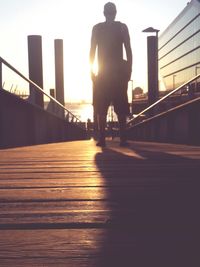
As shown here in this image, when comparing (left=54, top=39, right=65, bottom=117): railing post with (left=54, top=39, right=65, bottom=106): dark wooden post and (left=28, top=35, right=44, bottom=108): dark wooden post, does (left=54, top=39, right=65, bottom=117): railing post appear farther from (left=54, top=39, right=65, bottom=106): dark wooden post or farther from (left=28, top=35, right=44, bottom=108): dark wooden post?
(left=28, top=35, right=44, bottom=108): dark wooden post

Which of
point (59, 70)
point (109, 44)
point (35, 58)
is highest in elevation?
point (59, 70)

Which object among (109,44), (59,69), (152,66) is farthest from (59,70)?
(109,44)

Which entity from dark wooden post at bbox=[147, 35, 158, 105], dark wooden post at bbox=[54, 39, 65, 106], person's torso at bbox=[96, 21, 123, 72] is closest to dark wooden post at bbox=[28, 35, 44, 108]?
dark wooden post at bbox=[147, 35, 158, 105]

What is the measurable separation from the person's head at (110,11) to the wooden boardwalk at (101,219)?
11.0 ft

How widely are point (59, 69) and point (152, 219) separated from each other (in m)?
19.0

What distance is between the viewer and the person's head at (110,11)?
5.99 meters

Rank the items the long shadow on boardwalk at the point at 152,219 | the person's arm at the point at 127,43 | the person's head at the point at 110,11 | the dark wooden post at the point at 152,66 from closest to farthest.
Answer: the long shadow on boardwalk at the point at 152,219 → the person's head at the point at 110,11 → the person's arm at the point at 127,43 → the dark wooden post at the point at 152,66

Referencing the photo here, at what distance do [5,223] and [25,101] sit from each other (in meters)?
7.59

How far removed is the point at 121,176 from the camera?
309cm

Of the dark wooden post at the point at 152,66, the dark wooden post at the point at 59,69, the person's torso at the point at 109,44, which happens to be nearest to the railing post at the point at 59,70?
the dark wooden post at the point at 59,69

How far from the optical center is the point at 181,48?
96.8m

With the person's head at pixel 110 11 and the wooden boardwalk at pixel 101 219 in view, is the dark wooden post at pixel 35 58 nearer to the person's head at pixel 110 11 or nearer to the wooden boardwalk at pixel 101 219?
the person's head at pixel 110 11

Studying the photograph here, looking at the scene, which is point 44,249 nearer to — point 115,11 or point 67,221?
point 67,221

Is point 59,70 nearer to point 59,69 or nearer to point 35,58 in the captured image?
point 59,69
